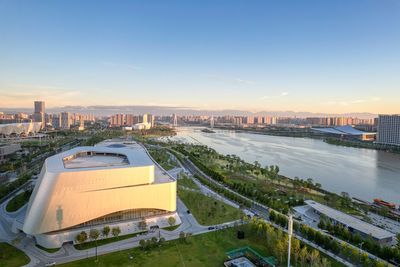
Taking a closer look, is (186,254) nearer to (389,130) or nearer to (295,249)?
(295,249)

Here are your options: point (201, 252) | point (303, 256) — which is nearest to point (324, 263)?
point (303, 256)

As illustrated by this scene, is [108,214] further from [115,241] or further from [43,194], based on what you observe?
[43,194]

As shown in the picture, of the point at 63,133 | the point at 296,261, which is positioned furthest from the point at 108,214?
the point at 63,133

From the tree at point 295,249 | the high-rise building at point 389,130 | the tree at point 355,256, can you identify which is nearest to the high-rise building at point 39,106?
the tree at point 295,249

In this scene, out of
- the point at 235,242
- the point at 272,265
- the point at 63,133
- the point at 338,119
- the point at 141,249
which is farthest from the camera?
the point at 338,119

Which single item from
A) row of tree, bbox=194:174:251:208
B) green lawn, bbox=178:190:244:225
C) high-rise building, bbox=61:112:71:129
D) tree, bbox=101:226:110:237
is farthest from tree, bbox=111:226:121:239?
high-rise building, bbox=61:112:71:129

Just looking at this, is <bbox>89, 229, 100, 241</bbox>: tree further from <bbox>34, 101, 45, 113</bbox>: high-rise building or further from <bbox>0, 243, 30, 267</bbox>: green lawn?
<bbox>34, 101, 45, 113</bbox>: high-rise building

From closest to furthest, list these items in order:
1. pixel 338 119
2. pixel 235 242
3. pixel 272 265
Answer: pixel 272 265 < pixel 235 242 < pixel 338 119

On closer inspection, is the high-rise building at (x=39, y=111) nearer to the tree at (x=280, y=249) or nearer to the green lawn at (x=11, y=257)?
the green lawn at (x=11, y=257)
